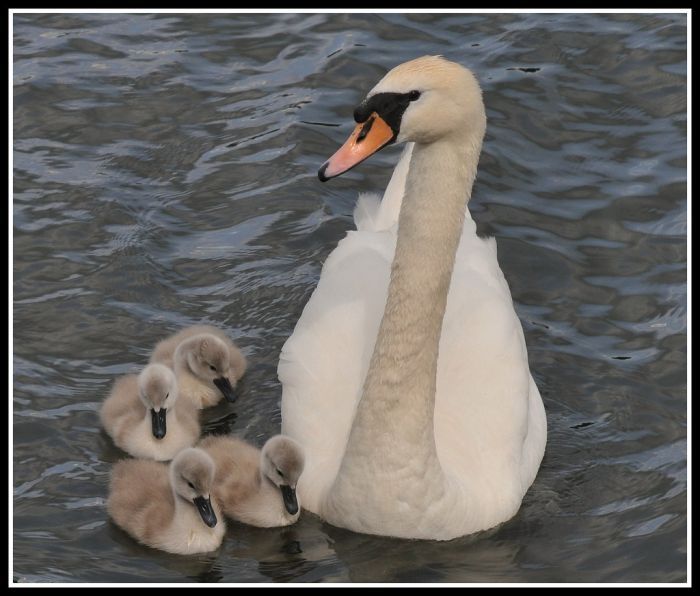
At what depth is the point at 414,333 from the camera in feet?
23.7

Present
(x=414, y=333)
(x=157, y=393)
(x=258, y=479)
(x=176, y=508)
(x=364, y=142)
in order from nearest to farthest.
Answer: (x=364, y=142)
(x=414, y=333)
(x=176, y=508)
(x=258, y=479)
(x=157, y=393)

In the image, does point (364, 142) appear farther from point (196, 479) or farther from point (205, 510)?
point (205, 510)

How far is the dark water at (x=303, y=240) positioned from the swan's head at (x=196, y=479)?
10.3 inches

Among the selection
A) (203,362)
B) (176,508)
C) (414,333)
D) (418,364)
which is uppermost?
(414,333)

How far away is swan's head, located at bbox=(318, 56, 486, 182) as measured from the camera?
256 inches

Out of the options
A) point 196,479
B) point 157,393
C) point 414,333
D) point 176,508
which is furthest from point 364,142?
point 157,393

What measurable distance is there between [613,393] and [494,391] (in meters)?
1.37

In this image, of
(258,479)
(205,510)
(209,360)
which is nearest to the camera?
(205,510)

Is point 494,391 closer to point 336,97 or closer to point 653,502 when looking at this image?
point 653,502

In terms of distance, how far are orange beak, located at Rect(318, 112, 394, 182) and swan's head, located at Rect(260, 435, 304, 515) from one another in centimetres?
170

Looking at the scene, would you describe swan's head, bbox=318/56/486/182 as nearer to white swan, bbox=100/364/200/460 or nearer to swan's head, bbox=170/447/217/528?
swan's head, bbox=170/447/217/528

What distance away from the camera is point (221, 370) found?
8688 millimetres

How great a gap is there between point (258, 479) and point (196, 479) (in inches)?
17.2

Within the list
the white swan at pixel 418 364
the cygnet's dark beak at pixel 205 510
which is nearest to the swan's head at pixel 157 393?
the white swan at pixel 418 364
